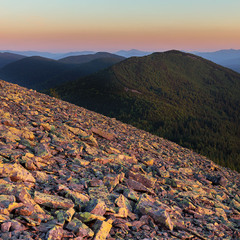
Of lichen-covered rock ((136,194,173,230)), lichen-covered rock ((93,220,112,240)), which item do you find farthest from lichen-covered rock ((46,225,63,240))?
lichen-covered rock ((136,194,173,230))

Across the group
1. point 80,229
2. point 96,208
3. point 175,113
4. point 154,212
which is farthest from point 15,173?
point 175,113

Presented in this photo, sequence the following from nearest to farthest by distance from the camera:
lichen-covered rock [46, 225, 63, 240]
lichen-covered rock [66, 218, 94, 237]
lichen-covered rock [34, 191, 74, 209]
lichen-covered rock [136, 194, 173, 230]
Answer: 1. lichen-covered rock [46, 225, 63, 240]
2. lichen-covered rock [66, 218, 94, 237]
3. lichen-covered rock [34, 191, 74, 209]
4. lichen-covered rock [136, 194, 173, 230]

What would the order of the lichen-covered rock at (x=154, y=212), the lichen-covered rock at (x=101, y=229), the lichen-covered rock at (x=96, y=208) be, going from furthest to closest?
the lichen-covered rock at (x=154, y=212), the lichen-covered rock at (x=96, y=208), the lichen-covered rock at (x=101, y=229)

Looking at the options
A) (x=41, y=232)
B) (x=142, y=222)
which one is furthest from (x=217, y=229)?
(x=41, y=232)

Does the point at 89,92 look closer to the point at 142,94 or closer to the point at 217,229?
the point at 142,94

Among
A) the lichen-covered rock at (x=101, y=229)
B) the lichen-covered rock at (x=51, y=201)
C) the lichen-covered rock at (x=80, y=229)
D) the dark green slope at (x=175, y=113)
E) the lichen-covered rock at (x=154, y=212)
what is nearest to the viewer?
the lichen-covered rock at (x=80, y=229)

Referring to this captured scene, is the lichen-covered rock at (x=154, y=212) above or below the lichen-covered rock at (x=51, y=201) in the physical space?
below

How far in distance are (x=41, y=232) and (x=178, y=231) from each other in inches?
218

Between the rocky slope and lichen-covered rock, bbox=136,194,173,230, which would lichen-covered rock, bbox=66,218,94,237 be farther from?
lichen-covered rock, bbox=136,194,173,230

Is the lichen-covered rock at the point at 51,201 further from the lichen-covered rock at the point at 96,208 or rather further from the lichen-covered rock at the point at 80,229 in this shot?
the lichen-covered rock at the point at 80,229

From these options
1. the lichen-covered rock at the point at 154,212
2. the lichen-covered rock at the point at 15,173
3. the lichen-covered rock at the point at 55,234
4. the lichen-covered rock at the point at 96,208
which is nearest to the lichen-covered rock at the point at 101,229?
the lichen-covered rock at the point at 96,208

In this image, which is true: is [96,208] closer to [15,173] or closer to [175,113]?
[15,173]

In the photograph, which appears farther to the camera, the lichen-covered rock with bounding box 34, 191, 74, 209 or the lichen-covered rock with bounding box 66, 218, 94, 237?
the lichen-covered rock with bounding box 34, 191, 74, 209

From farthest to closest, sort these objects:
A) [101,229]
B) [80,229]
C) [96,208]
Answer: [96,208]
[101,229]
[80,229]
